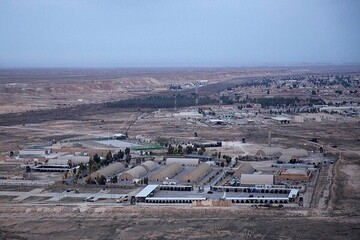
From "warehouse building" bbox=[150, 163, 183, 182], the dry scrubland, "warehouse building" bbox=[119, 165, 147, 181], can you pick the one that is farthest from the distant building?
"warehouse building" bbox=[119, 165, 147, 181]

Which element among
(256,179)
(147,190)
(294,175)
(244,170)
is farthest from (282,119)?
(147,190)

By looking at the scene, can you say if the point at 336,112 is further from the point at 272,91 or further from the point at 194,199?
the point at 194,199

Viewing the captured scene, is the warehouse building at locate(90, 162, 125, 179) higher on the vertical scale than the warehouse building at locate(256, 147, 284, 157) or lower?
higher

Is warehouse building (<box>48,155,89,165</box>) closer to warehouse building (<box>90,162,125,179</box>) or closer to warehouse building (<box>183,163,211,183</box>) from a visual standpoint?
warehouse building (<box>90,162,125,179</box>)

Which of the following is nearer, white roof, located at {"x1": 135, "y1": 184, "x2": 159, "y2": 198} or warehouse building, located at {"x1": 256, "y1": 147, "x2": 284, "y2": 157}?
white roof, located at {"x1": 135, "y1": 184, "x2": 159, "y2": 198}

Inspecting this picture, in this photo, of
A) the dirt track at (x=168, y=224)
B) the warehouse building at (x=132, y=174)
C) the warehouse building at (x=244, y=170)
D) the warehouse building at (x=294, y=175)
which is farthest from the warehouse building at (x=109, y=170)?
the warehouse building at (x=294, y=175)

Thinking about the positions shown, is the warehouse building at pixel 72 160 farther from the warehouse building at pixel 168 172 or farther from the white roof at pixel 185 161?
the warehouse building at pixel 168 172
